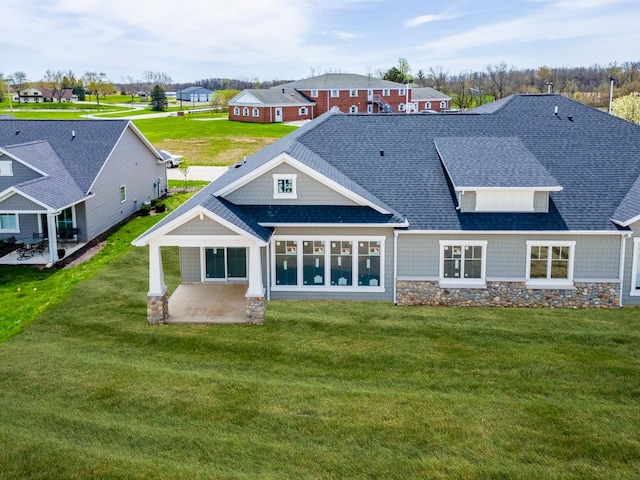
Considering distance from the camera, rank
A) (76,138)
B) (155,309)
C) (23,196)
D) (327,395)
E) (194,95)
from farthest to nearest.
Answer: (194,95)
(76,138)
(23,196)
(155,309)
(327,395)

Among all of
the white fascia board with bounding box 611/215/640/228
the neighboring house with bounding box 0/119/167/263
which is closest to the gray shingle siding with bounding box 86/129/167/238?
the neighboring house with bounding box 0/119/167/263

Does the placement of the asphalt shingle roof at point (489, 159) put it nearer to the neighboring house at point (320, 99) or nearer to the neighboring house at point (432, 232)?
the neighboring house at point (432, 232)

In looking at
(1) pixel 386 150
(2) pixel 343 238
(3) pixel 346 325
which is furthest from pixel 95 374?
(1) pixel 386 150

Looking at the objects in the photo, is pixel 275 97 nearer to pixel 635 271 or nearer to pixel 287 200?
pixel 287 200

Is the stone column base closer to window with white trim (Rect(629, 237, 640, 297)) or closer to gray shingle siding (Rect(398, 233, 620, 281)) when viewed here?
gray shingle siding (Rect(398, 233, 620, 281))

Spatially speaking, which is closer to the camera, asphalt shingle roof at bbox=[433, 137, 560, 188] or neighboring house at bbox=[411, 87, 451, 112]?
asphalt shingle roof at bbox=[433, 137, 560, 188]

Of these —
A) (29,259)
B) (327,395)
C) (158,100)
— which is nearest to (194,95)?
(158,100)
